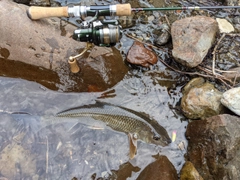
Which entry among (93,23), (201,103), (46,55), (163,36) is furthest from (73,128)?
Result: (163,36)

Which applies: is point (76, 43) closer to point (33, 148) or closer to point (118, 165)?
point (33, 148)

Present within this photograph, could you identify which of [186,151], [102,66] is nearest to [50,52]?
[102,66]

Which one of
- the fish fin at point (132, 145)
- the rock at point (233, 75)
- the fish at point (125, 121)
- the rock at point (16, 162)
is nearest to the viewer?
the rock at point (16, 162)

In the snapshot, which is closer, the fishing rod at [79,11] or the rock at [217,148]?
the rock at [217,148]

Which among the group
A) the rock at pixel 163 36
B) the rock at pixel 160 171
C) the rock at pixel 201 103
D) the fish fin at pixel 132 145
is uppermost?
the rock at pixel 163 36

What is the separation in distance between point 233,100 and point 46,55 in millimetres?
2858

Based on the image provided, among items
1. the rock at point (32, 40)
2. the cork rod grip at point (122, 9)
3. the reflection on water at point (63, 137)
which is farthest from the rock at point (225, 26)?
the rock at point (32, 40)

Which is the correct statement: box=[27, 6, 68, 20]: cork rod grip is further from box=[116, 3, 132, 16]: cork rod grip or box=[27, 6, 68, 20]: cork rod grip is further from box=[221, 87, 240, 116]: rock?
box=[221, 87, 240, 116]: rock

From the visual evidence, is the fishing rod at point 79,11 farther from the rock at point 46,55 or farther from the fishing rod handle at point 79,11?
the rock at point 46,55

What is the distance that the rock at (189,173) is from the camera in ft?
11.6

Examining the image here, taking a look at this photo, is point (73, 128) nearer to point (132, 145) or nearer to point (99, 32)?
point (132, 145)

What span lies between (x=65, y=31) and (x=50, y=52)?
0.44 metres

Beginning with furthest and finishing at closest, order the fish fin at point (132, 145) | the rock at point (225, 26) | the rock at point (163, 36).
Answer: the rock at point (225, 26) < the rock at point (163, 36) < the fish fin at point (132, 145)

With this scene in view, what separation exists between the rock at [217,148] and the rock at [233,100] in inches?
7.9
